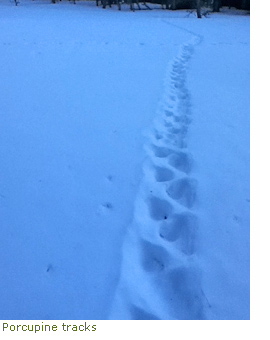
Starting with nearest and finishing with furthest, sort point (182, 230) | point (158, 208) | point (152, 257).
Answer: point (152, 257) < point (182, 230) < point (158, 208)

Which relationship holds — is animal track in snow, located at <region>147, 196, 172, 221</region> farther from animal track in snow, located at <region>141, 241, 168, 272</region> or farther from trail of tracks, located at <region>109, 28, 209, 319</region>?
animal track in snow, located at <region>141, 241, 168, 272</region>

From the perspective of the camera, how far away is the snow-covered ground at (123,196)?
1271mm

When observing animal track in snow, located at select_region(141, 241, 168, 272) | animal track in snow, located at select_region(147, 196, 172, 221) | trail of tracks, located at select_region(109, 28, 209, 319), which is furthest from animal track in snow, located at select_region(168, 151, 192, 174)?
animal track in snow, located at select_region(141, 241, 168, 272)

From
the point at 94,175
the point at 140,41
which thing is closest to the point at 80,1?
the point at 140,41

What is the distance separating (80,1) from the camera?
53.7ft

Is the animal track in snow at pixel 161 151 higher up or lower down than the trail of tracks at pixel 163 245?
higher up

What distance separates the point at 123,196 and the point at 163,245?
407 millimetres

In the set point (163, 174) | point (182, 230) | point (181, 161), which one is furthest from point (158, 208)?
point (181, 161)

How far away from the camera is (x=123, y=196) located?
69.3 inches

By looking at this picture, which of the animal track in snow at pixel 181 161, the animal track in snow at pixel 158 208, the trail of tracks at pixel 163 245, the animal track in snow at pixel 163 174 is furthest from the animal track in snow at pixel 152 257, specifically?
the animal track in snow at pixel 181 161

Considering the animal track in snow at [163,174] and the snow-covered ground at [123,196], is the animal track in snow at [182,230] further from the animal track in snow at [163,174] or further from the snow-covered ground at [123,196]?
the animal track in snow at [163,174]

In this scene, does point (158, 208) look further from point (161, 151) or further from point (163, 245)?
point (161, 151)

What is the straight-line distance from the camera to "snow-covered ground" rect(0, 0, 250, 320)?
1.27 meters
